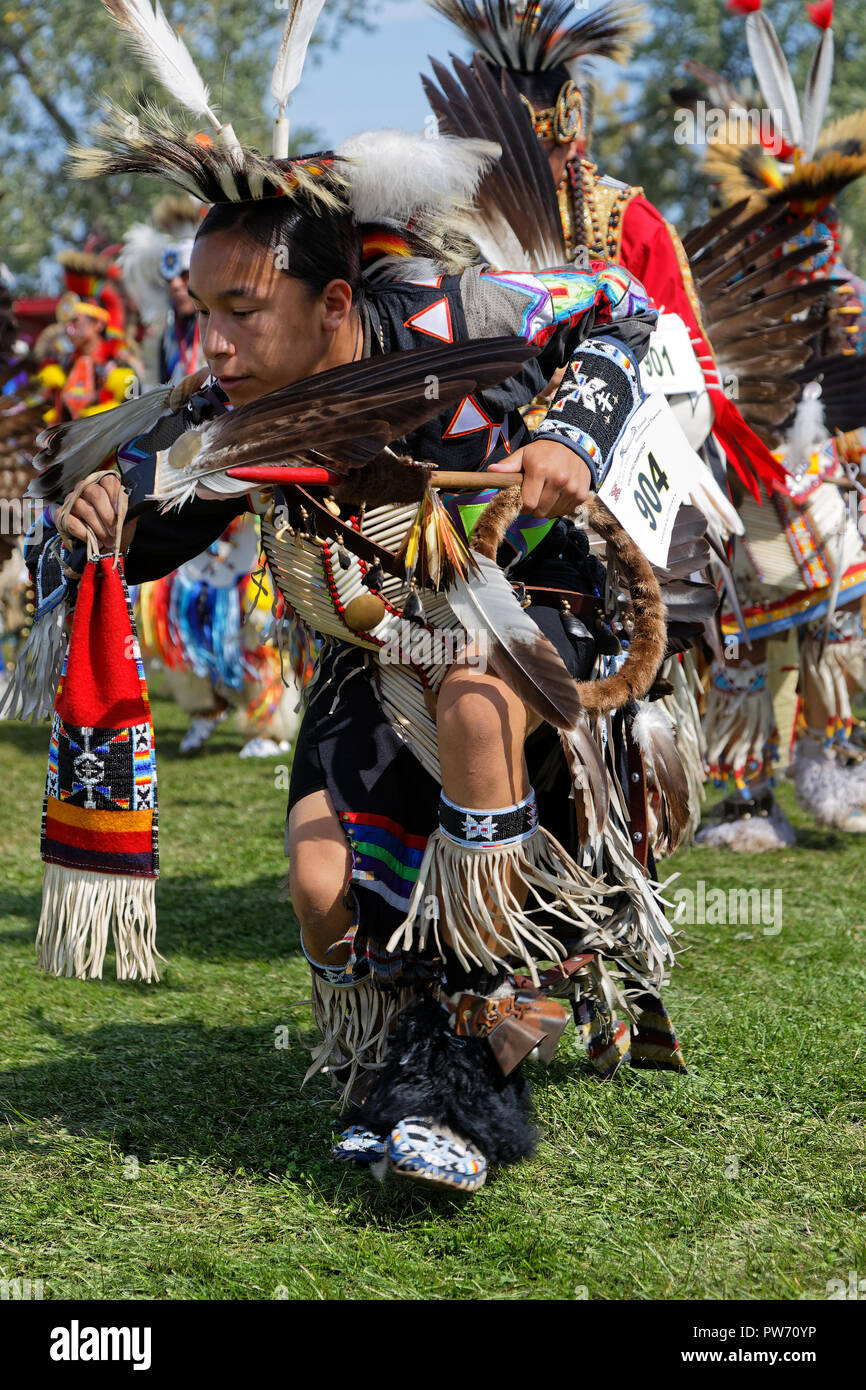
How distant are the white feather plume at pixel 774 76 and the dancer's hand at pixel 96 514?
3248mm

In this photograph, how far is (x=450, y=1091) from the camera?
88.4 inches

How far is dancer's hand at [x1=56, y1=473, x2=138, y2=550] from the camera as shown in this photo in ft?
7.24

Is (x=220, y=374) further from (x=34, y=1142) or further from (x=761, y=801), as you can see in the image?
(x=761, y=801)

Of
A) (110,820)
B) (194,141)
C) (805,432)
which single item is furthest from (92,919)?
(805,432)

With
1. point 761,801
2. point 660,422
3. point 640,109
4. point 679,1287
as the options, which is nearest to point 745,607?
point 761,801

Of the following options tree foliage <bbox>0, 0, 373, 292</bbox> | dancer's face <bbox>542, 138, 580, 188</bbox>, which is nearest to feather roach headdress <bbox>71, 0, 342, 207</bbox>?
dancer's face <bbox>542, 138, 580, 188</bbox>

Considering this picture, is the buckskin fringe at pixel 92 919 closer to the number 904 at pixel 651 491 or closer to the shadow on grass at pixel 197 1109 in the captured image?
the shadow on grass at pixel 197 1109

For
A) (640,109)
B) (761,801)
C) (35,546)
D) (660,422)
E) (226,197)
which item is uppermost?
(640,109)

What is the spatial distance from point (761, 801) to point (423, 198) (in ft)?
10.5

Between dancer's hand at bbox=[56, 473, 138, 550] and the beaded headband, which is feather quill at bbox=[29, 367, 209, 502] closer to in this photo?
dancer's hand at bbox=[56, 473, 138, 550]

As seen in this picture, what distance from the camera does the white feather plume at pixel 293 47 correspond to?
2.27 meters

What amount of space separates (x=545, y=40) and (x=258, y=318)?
2073 millimetres

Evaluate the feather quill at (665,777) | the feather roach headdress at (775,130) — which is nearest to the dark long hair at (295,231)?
the feather quill at (665,777)

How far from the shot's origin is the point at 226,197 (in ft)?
7.13
